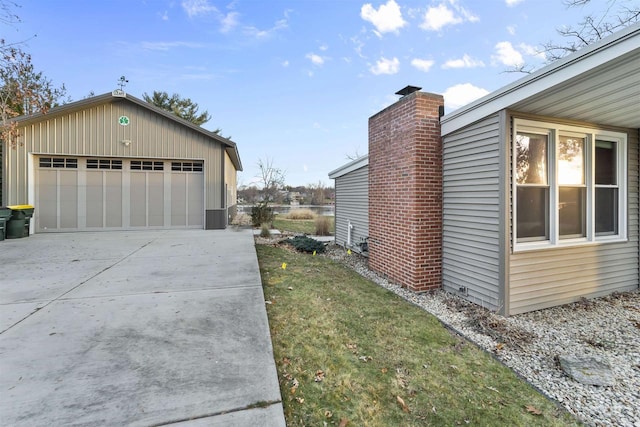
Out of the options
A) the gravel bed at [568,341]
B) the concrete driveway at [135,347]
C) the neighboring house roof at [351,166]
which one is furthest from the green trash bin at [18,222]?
the gravel bed at [568,341]

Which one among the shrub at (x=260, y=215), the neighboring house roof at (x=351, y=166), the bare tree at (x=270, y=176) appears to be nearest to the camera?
the neighboring house roof at (x=351, y=166)

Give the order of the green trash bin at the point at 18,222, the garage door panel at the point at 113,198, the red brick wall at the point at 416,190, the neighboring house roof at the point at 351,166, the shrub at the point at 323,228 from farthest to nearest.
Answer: the shrub at the point at 323,228, the garage door panel at the point at 113,198, the green trash bin at the point at 18,222, the neighboring house roof at the point at 351,166, the red brick wall at the point at 416,190

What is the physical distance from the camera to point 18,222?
8.98 m

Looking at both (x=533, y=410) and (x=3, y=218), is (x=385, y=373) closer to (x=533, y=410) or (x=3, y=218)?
(x=533, y=410)

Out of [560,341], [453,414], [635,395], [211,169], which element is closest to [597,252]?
[560,341]

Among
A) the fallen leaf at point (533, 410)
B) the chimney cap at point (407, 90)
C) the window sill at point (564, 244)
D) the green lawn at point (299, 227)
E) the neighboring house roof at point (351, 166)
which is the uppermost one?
the chimney cap at point (407, 90)

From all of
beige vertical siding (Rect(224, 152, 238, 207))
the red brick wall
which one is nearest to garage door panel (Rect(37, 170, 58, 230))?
beige vertical siding (Rect(224, 152, 238, 207))

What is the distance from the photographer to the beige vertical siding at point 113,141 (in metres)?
9.86

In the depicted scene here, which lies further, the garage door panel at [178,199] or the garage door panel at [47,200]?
the garage door panel at [178,199]

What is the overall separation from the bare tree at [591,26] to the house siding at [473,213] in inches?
266

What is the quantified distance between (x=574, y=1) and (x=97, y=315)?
13486 millimetres

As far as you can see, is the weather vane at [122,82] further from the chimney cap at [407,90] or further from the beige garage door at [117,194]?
the chimney cap at [407,90]

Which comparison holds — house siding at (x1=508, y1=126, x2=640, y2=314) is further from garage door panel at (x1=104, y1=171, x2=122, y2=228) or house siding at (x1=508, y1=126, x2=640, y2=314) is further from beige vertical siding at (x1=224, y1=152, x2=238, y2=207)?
garage door panel at (x1=104, y1=171, x2=122, y2=228)

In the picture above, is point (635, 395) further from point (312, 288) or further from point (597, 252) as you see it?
point (312, 288)
